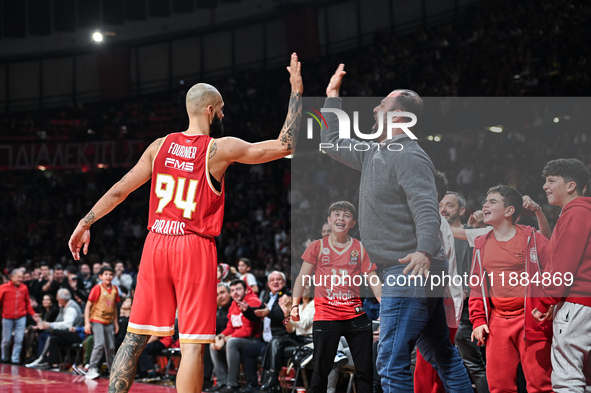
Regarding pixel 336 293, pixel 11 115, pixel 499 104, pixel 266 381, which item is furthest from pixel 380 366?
pixel 11 115

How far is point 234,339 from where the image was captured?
368 inches

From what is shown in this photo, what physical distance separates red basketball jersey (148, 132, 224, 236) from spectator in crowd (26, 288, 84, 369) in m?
8.32

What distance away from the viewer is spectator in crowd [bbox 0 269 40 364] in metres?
13.6

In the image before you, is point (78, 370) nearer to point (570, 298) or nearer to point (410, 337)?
point (410, 337)

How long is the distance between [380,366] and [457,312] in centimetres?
149

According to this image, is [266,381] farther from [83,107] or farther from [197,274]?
[83,107]

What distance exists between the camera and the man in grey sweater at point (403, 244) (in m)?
4.80

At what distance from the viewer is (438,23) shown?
23234mm

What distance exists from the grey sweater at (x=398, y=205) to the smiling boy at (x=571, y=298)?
1032 mm

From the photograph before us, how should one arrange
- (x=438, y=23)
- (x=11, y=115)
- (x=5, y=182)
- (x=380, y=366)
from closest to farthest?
(x=380, y=366) → (x=438, y=23) → (x=5, y=182) → (x=11, y=115)

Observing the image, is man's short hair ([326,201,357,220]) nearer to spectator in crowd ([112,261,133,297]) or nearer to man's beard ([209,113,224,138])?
man's beard ([209,113,224,138])

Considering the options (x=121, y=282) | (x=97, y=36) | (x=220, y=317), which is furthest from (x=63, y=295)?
(x=97, y=36)

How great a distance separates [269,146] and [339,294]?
2495 mm

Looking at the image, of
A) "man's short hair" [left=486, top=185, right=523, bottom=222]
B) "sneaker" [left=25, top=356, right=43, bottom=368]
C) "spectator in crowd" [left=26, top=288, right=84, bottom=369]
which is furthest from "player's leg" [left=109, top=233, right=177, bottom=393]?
"sneaker" [left=25, top=356, right=43, bottom=368]
